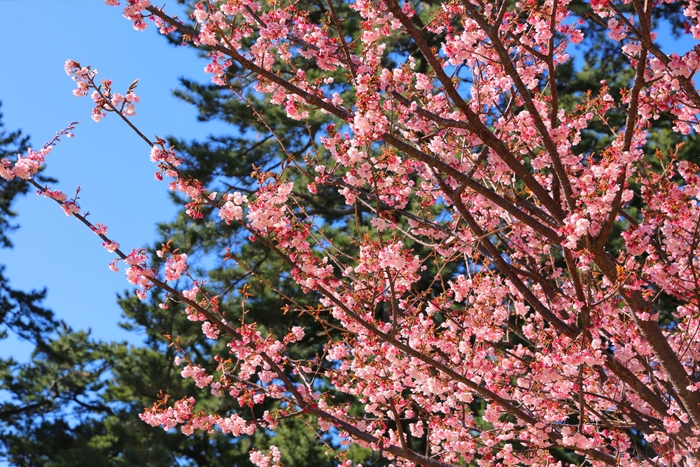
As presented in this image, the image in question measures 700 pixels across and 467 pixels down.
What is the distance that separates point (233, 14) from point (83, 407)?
1319cm

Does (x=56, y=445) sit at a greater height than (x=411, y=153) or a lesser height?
greater

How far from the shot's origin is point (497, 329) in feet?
13.8

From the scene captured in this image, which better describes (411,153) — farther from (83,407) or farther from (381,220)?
(83,407)

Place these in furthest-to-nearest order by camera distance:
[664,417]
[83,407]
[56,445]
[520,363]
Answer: [83,407] → [56,445] → [520,363] → [664,417]

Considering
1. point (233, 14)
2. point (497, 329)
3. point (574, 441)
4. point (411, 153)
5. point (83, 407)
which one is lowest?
point (574, 441)

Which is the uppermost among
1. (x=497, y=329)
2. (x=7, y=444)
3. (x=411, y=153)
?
(x=7, y=444)

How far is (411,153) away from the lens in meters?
3.30

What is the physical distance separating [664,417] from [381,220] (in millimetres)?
2079

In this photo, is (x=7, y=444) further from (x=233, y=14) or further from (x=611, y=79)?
(x=611, y=79)

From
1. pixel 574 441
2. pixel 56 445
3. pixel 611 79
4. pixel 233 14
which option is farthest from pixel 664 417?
pixel 56 445

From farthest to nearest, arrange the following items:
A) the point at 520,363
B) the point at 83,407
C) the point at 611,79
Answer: the point at 83,407, the point at 611,79, the point at 520,363

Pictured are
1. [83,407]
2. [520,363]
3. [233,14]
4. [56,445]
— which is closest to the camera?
[233,14]

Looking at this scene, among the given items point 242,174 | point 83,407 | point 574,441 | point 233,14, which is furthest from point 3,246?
point 574,441

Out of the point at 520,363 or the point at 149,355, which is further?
the point at 149,355
